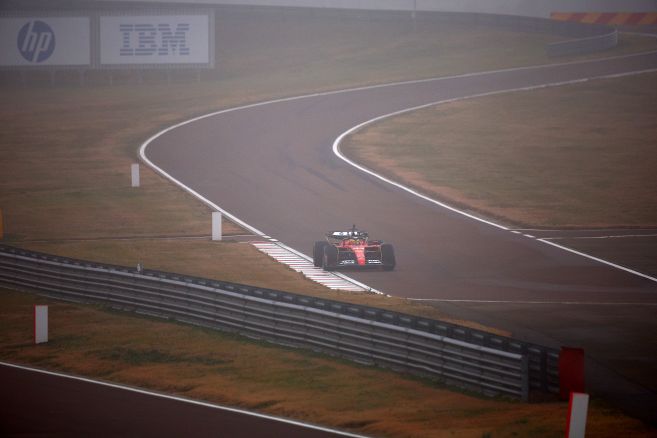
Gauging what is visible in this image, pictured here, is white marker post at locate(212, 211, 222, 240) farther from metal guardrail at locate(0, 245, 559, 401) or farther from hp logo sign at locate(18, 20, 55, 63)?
hp logo sign at locate(18, 20, 55, 63)

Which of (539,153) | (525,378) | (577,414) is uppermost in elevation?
(577,414)

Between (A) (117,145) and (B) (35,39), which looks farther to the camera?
(B) (35,39)

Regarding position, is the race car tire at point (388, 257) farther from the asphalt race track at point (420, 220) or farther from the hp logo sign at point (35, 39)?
the hp logo sign at point (35, 39)

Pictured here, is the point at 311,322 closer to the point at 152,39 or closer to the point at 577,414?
the point at 577,414

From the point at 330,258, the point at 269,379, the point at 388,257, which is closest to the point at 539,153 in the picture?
the point at 388,257

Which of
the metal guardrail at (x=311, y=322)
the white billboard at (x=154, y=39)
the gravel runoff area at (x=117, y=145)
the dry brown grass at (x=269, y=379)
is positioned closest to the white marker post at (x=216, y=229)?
the gravel runoff area at (x=117, y=145)

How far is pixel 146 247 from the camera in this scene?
3591cm

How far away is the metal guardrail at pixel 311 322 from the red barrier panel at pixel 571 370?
0.52m

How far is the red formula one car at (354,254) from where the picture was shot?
3111 cm

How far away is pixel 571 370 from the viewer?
652 inches

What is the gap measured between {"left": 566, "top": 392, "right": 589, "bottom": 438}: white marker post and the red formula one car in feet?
57.2

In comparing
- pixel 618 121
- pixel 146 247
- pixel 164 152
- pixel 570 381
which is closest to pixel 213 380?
pixel 570 381

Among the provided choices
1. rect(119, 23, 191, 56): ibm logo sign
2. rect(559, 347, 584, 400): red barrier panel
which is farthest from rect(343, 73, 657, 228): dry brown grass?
rect(559, 347, 584, 400): red barrier panel

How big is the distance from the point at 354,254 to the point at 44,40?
4970cm
